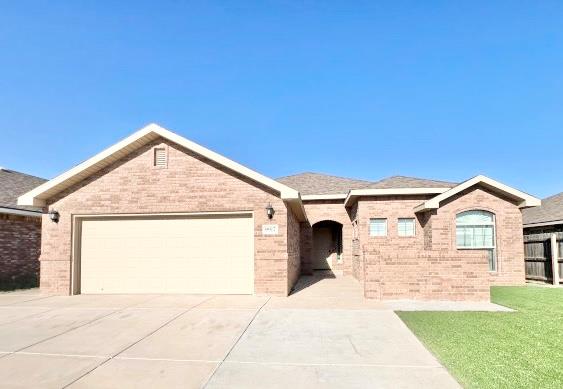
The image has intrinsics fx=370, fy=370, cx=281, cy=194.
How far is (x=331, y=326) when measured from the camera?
7141 millimetres

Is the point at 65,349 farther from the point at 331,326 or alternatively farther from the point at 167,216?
the point at 167,216

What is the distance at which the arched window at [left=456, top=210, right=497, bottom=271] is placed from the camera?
1436cm

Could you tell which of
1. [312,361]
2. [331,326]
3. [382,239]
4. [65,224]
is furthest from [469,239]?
[65,224]

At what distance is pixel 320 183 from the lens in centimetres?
2117

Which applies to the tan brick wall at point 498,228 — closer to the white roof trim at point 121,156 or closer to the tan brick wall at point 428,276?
the tan brick wall at point 428,276

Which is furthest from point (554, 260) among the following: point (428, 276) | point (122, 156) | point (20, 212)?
point (20, 212)

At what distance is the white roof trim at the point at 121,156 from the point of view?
11008 millimetres

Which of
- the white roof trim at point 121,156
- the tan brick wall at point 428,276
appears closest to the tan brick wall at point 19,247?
the white roof trim at point 121,156

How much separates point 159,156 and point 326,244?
35.6 feet

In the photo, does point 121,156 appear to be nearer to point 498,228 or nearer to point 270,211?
point 270,211

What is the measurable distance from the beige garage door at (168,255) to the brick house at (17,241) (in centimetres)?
409

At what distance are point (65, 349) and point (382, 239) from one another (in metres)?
12.4

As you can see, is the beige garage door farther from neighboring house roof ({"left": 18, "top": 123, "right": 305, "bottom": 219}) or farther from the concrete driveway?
the concrete driveway

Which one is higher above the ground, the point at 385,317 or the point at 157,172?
the point at 157,172
